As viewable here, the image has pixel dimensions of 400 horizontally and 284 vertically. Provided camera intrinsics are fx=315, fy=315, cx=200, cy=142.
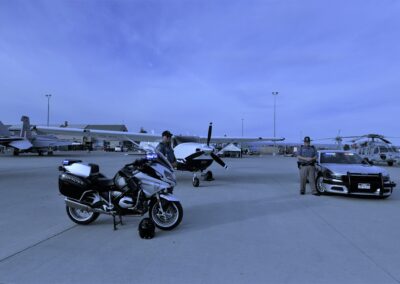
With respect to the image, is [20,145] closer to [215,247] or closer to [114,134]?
[114,134]

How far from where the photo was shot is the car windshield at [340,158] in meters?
10.4

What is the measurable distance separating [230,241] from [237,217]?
1.68 meters

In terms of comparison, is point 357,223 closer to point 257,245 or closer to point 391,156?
point 257,245

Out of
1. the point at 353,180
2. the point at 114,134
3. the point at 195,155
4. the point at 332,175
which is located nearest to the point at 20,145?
the point at 114,134

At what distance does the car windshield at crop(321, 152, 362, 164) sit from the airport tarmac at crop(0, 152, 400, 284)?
2991mm

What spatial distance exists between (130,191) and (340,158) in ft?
26.2

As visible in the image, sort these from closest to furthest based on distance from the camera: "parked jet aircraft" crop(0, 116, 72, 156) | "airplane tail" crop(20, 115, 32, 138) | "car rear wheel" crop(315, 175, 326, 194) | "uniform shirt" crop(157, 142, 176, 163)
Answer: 1. "uniform shirt" crop(157, 142, 176, 163)
2. "car rear wheel" crop(315, 175, 326, 194)
3. "parked jet aircraft" crop(0, 116, 72, 156)
4. "airplane tail" crop(20, 115, 32, 138)

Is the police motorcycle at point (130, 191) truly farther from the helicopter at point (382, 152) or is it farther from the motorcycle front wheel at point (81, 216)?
the helicopter at point (382, 152)

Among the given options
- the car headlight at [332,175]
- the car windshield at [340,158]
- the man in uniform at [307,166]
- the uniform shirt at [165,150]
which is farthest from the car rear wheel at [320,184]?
the uniform shirt at [165,150]

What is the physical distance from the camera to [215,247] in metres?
4.54

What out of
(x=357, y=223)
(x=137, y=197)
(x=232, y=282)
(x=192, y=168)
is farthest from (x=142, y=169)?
(x=192, y=168)

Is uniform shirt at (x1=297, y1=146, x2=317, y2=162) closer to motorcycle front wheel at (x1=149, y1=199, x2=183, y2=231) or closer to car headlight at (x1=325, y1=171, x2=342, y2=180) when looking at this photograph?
car headlight at (x1=325, y1=171, x2=342, y2=180)

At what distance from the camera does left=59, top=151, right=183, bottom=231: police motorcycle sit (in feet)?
17.5

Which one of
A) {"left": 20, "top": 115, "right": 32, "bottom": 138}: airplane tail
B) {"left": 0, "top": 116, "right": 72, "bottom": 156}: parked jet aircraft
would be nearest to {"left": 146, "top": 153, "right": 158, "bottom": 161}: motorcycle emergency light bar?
{"left": 0, "top": 116, "right": 72, "bottom": 156}: parked jet aircraft
